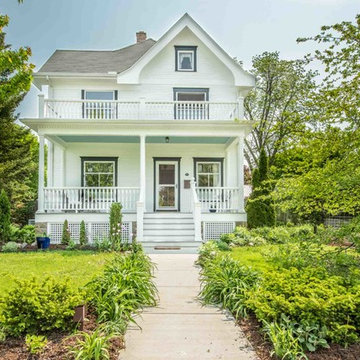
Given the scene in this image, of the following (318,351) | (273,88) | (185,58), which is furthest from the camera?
(273,88)

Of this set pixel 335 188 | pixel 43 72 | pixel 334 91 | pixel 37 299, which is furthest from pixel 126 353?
pixel 43 72

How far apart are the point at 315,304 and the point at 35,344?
9.74ft

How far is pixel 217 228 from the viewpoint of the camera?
13828 mm

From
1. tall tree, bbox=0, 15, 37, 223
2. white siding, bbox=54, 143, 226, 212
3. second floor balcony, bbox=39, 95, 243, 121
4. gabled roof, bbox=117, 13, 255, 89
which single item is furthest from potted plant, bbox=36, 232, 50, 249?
gabled roof, bbox=117, 13, 255, 89

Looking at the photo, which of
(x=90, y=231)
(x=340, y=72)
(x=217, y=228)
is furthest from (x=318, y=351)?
(x=90, y=231)

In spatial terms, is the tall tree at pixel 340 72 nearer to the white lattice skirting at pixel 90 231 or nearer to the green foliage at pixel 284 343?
the green foliage at pixel 284 343

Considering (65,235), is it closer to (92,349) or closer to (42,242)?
(42,242)

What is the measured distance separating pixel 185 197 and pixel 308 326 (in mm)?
12489

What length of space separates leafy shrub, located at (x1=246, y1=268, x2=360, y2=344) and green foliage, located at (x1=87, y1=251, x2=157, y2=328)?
5.54 feet

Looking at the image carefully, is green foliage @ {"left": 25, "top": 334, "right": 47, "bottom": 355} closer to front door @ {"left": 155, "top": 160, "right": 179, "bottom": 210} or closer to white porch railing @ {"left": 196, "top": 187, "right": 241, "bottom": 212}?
white porch railing @ {"left": 196, "top": 187, "right": 241, "bottom": 212}

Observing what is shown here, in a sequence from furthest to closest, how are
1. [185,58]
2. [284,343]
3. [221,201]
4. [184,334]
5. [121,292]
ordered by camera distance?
[185,58] → [221,201] → [121,292] → [184,334] → [284,343]

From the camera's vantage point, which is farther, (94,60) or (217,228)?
(94,60)

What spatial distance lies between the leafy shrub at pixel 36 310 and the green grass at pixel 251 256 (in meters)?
4.14

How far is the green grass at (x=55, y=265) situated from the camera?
23.6 ft
